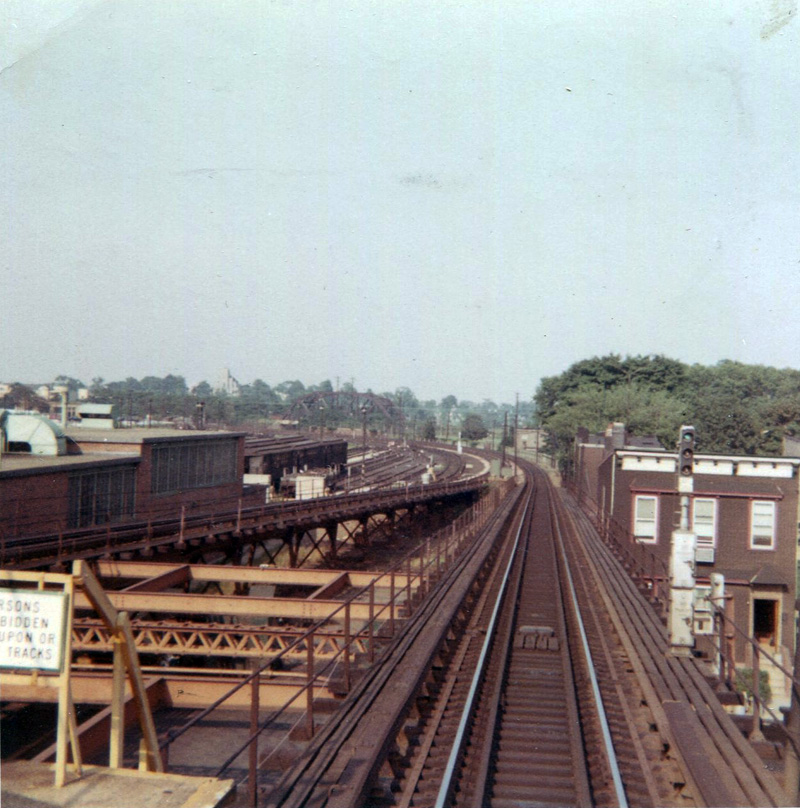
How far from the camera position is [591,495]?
141 feet

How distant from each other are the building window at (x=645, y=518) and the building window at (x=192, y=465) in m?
16.4

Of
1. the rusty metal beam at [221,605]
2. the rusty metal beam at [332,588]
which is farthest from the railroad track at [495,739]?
the rusty metal beam at [332,588]

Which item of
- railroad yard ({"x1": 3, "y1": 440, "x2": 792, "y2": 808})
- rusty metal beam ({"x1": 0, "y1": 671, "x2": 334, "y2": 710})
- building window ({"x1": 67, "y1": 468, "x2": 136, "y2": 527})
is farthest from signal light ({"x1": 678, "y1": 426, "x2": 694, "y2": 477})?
building window ({"x1": 67, "y1": 468, "x2": 136, "y2": 527})

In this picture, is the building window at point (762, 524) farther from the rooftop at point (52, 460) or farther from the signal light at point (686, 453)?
the rooftop at point (52, 460)

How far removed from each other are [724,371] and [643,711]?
70889mm

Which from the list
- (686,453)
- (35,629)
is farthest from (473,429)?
(35,629)

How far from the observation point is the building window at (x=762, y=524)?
2427 centimetres

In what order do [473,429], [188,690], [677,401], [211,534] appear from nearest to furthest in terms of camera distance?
[188,690], [211,534], [677,401], [473,429]

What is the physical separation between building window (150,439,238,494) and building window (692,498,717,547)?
18.1 meters

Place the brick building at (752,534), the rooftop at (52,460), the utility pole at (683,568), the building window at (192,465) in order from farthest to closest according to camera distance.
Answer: the building window at (192,465) < the brick building at (752,534) < the rooftop at (52,460) < the utility pole at (683,568)

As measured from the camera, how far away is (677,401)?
59.0 meters

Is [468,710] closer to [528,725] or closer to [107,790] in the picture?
[528,725]

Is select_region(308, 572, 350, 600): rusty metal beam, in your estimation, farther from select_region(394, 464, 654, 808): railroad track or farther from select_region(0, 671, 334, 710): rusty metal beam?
select_region(0, 671, 334, 710): rusty metal beam

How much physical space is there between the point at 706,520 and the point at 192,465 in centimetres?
1863
